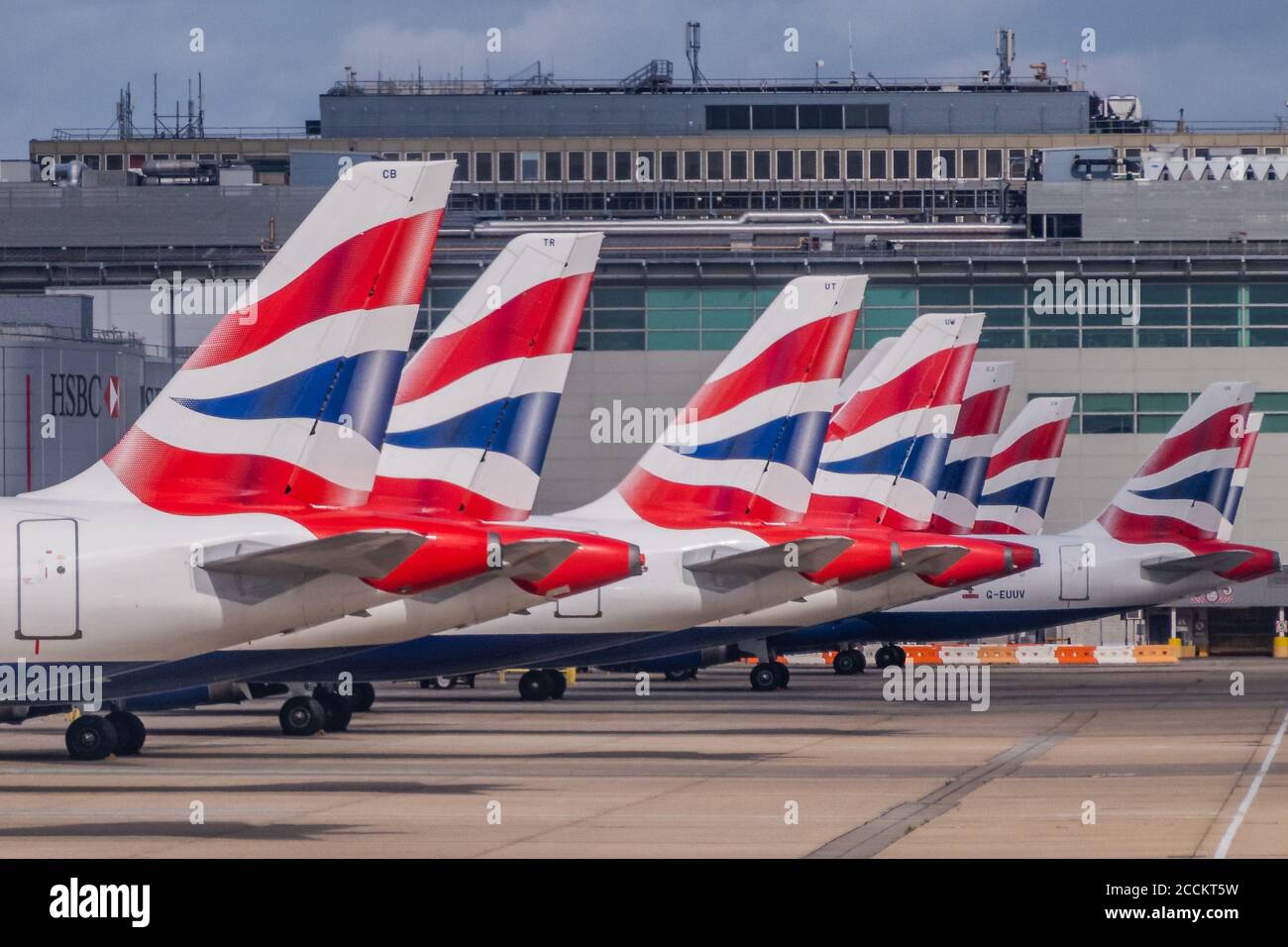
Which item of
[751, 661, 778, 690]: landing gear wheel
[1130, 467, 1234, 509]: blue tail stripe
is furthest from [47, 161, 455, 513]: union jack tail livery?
[1130, 467, 1234, 509]: blue tail stripe

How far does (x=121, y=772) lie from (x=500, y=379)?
31.1ft

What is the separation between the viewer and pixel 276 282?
29.4m

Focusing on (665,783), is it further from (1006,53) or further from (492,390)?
(1006,53)

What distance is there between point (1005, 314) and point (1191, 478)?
35.3 m

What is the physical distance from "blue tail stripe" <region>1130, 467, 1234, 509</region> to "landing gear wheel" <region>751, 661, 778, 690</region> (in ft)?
52.6

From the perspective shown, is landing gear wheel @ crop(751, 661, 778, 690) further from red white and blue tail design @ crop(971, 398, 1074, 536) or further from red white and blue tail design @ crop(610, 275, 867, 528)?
red white and blue tail design @ crop(610, 275, 867, 528)

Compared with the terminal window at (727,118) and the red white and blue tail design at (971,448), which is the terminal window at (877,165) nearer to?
the terminal window at (727,118)

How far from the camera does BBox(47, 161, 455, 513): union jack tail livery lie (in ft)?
96.0

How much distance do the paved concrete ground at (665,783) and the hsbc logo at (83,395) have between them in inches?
741

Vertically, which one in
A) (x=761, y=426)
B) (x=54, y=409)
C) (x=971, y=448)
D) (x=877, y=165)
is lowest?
(x=761, y=426)

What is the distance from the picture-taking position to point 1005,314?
109 m

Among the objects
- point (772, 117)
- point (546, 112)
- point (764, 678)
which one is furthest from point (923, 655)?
point (546, 112)

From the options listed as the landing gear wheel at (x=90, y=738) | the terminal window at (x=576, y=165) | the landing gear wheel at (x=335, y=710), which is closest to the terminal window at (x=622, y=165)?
the terminal window at (x=576, y=165)

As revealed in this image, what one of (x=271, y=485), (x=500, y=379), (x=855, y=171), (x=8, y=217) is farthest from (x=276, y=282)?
(x=855, y=171)
